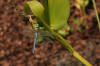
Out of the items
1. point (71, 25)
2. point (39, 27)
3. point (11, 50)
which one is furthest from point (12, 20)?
point (39, 27)

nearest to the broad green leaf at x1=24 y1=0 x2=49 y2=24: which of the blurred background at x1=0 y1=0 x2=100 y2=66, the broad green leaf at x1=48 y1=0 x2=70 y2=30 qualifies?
the broad green leaf at x1=48 y1=0 x2=70 y2=30

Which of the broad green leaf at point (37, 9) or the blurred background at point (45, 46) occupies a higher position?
the broad green leaf at point (37, 9)

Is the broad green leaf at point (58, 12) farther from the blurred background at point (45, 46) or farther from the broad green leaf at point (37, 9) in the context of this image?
the blurred background at point (45, 46)

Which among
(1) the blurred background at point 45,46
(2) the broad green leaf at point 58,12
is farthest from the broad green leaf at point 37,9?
(1) the blurred background at point 45,46

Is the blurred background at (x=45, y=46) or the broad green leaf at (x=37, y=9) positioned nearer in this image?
the broad green leaf at (x=37, y=9)

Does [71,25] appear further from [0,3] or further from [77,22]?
[0,3]
